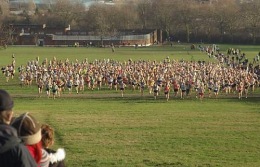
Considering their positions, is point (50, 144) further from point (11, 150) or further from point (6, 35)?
point (6, 35)

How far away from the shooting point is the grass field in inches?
542

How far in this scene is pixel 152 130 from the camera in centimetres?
1845

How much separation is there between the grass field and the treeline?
6938cm

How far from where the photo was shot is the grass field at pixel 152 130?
13.8 metres

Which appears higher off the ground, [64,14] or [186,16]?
[64,14]

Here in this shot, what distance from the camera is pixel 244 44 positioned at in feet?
314

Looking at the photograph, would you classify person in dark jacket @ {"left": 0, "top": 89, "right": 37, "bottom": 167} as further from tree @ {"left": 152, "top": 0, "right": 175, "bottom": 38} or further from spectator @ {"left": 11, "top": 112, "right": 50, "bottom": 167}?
tree @ {"left": 152, "top": 0, "right": 175, "bottom": 38}

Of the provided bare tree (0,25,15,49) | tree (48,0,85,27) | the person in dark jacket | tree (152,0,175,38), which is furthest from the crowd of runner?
tree (48,0,85,27)

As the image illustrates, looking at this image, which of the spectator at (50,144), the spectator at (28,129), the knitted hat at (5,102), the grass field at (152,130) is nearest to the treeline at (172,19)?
the grass field at (152,130)

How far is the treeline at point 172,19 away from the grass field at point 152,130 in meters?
69.4

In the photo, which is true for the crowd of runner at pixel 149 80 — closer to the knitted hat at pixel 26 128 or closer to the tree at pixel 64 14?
the knitted hat at pixel 26 128

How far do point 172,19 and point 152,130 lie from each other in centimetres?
8893

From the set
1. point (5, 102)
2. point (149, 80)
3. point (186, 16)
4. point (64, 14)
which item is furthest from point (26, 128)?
point (64, 14)

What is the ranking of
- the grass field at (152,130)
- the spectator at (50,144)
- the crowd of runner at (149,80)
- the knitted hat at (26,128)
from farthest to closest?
the crowd of runner at (149,80)
the grass field at (152,130)
the spectator at (50,144)
the knitted hat at (26,128)
